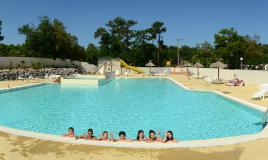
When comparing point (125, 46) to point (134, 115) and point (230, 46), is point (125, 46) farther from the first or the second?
point (134, 115)

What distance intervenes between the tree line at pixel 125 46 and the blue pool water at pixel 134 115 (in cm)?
2761

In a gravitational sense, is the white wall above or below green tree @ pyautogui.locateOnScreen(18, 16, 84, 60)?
below

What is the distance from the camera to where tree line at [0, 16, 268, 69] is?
1700 inches

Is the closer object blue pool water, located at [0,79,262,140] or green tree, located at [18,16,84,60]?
blue pool water, located at [0,79,262,140]

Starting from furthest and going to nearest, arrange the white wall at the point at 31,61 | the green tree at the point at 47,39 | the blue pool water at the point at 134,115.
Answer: the green tree at the point at 47,39, the white wall at the point at 31,61, the blue pool water at the point at 134,115

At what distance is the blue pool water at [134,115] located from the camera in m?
9.87

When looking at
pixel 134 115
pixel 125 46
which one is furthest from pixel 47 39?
pixel 134 115

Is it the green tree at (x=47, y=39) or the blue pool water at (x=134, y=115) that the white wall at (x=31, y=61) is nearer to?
the green tree at (x=47, y=39)

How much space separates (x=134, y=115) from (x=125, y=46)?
48.9 metres

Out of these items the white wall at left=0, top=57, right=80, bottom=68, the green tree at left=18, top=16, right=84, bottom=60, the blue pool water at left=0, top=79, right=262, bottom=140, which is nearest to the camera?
the blue pool water at left=0, top=79, right=262, bottom=140

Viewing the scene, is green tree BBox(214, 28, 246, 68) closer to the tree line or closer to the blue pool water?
the tree line

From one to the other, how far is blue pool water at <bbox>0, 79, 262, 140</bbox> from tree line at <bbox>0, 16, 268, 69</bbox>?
27.6 meters

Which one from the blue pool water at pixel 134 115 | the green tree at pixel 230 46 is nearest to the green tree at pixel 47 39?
the green tree at pixel 230 46

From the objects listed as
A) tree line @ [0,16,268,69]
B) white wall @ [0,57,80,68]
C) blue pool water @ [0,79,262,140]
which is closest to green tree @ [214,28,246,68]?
tree line @ [0,16,268,69]
